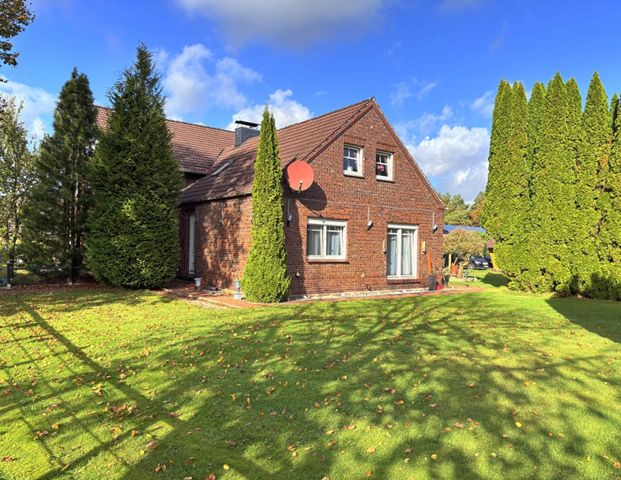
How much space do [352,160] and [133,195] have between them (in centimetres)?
746

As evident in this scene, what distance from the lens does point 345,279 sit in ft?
49.4

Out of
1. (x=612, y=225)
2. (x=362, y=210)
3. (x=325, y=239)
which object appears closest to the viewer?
(x=325, y=239)

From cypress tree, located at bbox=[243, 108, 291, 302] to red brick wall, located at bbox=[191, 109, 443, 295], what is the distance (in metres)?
1.05

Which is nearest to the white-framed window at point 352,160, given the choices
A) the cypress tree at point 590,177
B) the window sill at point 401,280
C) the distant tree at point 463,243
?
the window sill at point 401,280

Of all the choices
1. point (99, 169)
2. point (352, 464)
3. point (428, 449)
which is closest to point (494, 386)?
point (428, 449)

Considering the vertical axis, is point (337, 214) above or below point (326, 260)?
above

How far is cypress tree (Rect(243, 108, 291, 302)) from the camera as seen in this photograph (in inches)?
486

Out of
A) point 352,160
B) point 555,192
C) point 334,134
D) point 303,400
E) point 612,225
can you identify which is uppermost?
point 334,134

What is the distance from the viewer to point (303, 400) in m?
4.87

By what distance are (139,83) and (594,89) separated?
51.0 feet

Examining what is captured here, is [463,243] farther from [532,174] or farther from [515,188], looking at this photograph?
[532,174]

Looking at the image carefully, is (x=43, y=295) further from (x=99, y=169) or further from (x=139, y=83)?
(x=139, y=83)

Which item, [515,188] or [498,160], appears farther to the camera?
[498,160]

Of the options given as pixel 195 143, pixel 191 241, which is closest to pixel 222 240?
pixel 191 241
